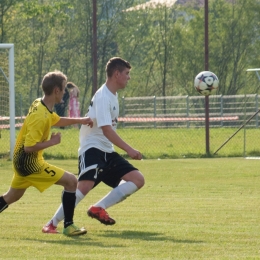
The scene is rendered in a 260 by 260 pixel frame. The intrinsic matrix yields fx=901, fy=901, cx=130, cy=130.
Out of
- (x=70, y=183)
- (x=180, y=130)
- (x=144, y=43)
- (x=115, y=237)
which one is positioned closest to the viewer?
(x=115, y=237)

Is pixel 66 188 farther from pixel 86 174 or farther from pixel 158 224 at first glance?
pixel 158 224

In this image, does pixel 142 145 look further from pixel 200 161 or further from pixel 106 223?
pixel 106 223

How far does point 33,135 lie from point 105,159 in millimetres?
1237

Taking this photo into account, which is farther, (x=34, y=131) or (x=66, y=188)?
(x=66, y=188)

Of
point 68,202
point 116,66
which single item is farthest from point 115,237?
point 116,66

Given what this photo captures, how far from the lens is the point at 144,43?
162 ft

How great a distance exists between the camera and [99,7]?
4450 centimetres

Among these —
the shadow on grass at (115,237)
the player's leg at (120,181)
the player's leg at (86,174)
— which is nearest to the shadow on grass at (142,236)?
the shadow on grass at (115,237)

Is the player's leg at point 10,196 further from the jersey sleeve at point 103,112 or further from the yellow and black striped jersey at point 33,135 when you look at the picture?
the jersey sleeve at point 103,112

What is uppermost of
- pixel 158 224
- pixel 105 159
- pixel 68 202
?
pixel 105 159

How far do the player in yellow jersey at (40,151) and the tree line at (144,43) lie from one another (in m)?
30.7

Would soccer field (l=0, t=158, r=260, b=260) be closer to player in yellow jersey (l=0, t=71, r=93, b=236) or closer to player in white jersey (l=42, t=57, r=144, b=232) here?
player in white jersey (l=42, t=57, r=144, b=232)

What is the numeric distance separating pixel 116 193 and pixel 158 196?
12.5ft

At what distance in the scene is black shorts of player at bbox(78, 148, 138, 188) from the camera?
30.1 ft
